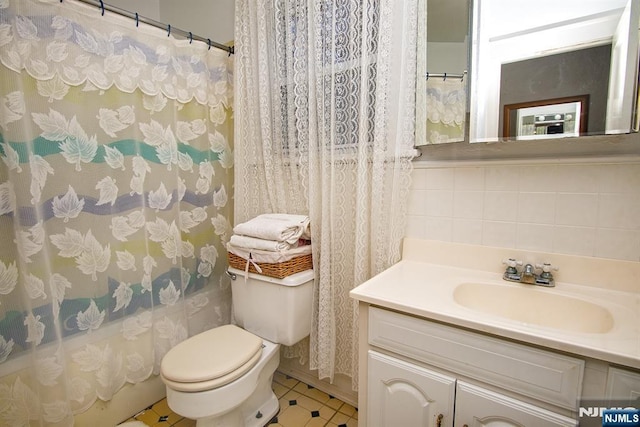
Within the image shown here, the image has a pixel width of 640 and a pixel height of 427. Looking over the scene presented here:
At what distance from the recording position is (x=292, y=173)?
58.8 inches

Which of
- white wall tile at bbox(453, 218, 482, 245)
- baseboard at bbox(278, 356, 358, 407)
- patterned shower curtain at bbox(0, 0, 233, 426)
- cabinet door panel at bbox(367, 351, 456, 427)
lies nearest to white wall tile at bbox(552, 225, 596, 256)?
white wall tile at bbox(453, 218, 482, 245)

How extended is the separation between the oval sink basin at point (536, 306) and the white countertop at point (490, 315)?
20 mm

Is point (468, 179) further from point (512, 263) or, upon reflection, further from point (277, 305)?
point (277, 305)

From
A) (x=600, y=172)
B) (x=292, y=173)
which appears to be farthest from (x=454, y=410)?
(x=292, y=173)

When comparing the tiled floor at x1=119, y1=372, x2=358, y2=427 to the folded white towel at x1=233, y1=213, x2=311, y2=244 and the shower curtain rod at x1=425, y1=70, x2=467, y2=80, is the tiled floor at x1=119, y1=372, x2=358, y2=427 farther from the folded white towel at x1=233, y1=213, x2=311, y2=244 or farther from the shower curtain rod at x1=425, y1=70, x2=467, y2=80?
the shower curtain rod at x1=425, y1=70, x2=467, y2=80

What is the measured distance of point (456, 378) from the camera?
2.74 feet

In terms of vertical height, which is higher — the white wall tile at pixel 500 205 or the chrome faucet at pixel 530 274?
the white wall tile at pixel 500 205

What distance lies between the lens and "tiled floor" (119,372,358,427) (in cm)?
141

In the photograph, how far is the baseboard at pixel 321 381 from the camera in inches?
59.3

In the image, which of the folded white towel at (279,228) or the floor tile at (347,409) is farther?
the floor tile at (347,409)

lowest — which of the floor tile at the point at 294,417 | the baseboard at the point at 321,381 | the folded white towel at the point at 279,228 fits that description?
the floor tile at the point at 294,417

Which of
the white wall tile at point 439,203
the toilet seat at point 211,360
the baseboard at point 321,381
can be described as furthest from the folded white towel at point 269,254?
the baseboard at point 321,381

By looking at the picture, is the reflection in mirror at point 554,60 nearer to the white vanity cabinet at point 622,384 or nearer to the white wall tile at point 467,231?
the white wall tile at point 467,231

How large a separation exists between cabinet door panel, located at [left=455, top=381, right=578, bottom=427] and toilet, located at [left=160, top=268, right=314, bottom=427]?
0.74 meters
